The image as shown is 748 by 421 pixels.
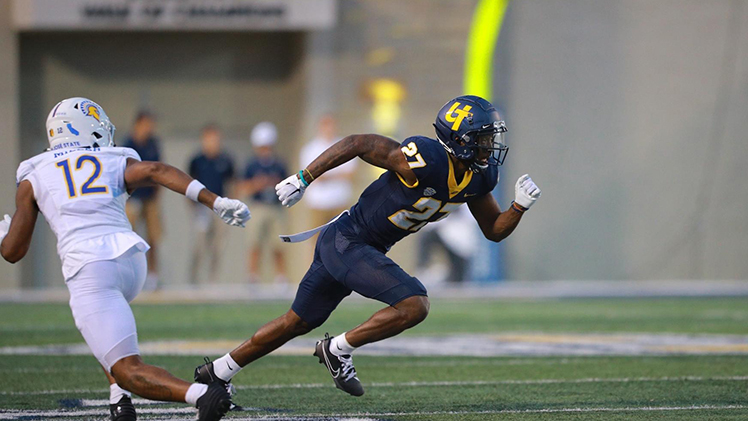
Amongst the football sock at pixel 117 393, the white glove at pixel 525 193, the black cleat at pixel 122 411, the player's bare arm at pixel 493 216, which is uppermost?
the white glove at pixel 525 193

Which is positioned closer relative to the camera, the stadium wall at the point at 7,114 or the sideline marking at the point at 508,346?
the sideline marking at the point at 508,346

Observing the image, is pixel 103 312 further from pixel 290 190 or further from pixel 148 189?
pixel 148 189

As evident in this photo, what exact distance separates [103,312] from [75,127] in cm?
86

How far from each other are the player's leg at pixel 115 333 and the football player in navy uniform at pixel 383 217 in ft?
3.28

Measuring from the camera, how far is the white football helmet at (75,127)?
4.66 meters

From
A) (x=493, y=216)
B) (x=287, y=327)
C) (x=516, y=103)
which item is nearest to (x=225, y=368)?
(x=287, y=327)

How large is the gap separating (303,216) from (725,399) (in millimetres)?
10782

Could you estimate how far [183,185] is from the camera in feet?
14.8

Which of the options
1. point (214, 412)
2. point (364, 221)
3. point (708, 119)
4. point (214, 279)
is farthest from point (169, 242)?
point (214, 412)

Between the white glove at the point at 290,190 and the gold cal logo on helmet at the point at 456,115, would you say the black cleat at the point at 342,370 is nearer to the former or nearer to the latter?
the white glove at the point at 290,190

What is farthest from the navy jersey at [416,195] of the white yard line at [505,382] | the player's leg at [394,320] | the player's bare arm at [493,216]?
the white yard line at [505,382]

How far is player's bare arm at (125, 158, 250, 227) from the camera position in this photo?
4461 mm

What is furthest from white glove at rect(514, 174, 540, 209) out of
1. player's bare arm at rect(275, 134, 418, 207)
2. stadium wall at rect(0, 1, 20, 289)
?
stadium wall at rect(0, 1, 20, 289)

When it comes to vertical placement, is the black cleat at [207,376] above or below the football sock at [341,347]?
below
